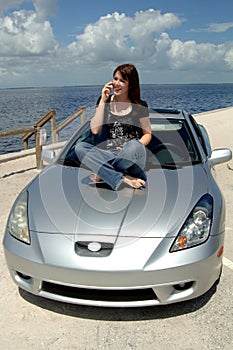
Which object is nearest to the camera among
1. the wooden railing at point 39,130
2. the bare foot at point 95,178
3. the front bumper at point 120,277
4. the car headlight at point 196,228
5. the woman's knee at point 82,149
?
the front bumper at point 120,277

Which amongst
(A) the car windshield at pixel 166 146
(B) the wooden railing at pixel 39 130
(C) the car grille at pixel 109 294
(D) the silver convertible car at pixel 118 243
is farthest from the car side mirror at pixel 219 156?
(B) the wooden railing at pixel 39 130

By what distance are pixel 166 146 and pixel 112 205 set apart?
1.33 metres

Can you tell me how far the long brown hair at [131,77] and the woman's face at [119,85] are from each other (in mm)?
33

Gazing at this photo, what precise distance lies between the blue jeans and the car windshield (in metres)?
0.16

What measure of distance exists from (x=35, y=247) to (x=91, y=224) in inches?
16.6

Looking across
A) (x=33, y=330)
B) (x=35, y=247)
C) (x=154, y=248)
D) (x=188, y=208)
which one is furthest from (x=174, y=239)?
(x=33, y=330)

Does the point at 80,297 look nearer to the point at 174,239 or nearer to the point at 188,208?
the point at 174,239

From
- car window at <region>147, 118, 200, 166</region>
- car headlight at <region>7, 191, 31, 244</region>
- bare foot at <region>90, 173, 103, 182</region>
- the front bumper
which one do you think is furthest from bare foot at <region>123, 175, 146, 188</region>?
car headlight at <region>7, 191, 31, 244</region>

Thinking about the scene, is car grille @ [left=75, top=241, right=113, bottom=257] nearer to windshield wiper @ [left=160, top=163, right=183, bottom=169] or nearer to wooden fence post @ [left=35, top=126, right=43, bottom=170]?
windshield wiper @ [left=160, top=163, right=183, bottom=169]

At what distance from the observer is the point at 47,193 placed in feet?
9.52

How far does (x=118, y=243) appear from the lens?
2.25 meters

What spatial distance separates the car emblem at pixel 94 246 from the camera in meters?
2.24

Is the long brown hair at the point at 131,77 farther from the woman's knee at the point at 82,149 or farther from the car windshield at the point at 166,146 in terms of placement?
the woman's knee at the point at 82,149

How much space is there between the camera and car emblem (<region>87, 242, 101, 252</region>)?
224 cm
